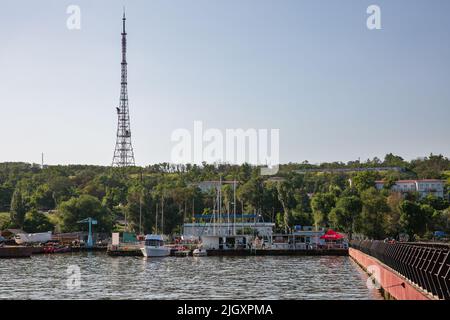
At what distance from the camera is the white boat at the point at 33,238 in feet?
529

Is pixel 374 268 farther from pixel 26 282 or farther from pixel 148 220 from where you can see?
pixel 148 220

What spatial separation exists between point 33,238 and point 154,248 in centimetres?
4864

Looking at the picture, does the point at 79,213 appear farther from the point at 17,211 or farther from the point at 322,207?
the point at 322,207

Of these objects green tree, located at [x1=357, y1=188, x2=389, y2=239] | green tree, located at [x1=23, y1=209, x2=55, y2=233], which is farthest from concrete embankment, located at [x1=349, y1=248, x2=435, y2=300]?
green tree, located at [x1=23, y1=209, x2=55, y2=233]

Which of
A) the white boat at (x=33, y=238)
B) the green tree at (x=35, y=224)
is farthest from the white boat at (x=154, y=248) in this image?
the green tree at (x=35, y=224)

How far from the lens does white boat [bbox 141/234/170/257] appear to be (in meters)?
127

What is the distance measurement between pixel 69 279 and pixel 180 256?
61.6 metres

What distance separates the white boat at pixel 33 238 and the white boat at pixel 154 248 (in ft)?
143

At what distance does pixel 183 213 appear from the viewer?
188750 mm

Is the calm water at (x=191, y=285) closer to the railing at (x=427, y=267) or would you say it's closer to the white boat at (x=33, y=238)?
the railing at (x=427, y=267)

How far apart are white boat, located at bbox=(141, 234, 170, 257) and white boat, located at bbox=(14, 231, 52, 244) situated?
43.4 m

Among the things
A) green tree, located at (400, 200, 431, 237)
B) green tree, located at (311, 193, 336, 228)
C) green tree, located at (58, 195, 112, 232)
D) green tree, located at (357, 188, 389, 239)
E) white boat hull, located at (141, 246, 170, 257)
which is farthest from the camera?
green tree, located at (58, 195, 112, 232)

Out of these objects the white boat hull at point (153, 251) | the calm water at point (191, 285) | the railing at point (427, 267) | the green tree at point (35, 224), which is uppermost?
the railing at point (427, 267)

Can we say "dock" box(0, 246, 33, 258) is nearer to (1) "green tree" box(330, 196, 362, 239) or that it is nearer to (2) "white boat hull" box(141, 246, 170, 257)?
(2) "white boat hull" box(141, 246, 170, 257)
